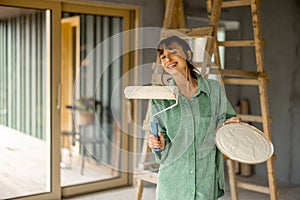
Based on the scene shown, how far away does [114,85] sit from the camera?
523 cm

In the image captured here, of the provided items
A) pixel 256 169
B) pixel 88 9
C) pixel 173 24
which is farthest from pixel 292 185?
pixel 88 9

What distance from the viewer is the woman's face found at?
217cm

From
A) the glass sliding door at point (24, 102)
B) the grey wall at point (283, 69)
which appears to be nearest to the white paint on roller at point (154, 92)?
the glass sliding door at point (24, 102)

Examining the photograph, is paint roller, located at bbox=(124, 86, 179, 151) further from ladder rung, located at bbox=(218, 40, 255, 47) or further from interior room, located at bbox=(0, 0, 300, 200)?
ladder rung, located at bbox=(218, 40, 255, 47)

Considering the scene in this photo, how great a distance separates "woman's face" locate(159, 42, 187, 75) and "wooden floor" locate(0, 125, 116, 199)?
2.52 metres

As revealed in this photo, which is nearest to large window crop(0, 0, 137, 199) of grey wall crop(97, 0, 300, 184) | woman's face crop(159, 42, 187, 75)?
grey wall crop(97, 0, 300, 184)

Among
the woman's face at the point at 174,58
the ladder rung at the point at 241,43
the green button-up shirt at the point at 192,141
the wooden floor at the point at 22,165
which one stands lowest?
the wooden floor at the point at 22,165

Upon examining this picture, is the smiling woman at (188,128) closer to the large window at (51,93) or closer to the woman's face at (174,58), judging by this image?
the woman's face at (174,58)

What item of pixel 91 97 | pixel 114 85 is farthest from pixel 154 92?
pixel 91 97

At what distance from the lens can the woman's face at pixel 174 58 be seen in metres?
2.17

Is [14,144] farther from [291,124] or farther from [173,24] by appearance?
[291,124]

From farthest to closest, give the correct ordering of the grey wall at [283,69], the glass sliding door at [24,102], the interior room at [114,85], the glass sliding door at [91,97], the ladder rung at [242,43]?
the grey wall at [283,69], the glass sliding door at [91,97], the glass sliding door at [24,102], the interior room at [114,85], the ladder rung at [242,43]

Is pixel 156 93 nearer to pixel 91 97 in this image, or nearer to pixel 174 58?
pixel 174 58

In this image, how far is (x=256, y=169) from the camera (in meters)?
5.73
